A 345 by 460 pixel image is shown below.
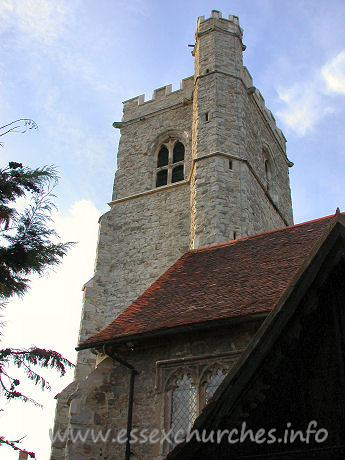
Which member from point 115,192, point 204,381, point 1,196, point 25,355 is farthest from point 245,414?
point 115,192

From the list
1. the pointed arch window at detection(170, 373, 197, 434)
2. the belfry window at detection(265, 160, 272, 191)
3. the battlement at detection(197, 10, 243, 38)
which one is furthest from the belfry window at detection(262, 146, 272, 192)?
the pointed arch window at detection(170, 373, 197, 434)

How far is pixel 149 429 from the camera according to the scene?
7309 millimetres

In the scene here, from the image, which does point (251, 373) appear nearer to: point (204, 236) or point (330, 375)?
point (330, 375)

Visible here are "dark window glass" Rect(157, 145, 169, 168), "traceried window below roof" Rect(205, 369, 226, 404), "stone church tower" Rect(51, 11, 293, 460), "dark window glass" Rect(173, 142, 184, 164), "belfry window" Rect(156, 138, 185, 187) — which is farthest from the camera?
"dark window glass" Rect(157, 145, 169, 168)

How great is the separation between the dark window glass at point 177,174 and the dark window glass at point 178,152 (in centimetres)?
52

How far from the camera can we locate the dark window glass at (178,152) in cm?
2080

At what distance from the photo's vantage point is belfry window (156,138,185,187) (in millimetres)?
20125

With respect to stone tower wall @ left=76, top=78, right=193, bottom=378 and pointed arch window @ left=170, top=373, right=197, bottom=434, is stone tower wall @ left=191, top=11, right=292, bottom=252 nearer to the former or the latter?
stone tower wall @ left=76, top=78, right=193, bottom=378

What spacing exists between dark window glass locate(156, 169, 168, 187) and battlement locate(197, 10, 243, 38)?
6.04 meters

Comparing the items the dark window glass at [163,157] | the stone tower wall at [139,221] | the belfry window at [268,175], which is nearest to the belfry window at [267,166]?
the belfry window at [268,175]

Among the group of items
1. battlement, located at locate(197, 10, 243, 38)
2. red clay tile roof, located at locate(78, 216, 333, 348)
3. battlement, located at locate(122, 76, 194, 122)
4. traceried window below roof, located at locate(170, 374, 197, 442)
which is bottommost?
traceried window below roof, located at locate(170, 374, 197, 442)

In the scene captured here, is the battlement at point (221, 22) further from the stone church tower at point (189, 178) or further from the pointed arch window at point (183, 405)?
the pointed arch window at point (183, 405)

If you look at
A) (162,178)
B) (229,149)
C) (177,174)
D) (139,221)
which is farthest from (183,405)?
(162,178)

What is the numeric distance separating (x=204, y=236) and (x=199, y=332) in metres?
8.23
